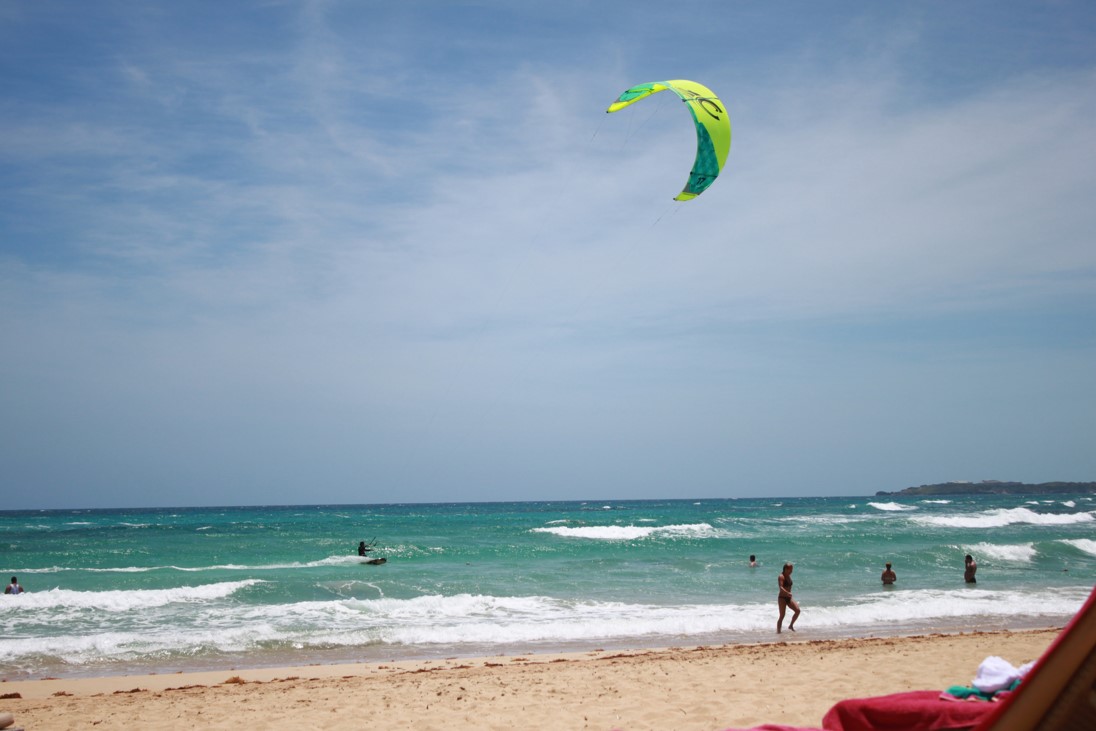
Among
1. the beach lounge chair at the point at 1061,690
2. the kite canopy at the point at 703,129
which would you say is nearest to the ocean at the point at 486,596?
the kite canopy at the point at 703,129

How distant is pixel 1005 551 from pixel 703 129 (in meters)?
20.8

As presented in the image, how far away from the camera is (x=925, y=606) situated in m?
13.6

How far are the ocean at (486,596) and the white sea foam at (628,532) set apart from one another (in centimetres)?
162

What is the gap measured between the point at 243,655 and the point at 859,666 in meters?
7.74

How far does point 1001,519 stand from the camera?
4175 centimetres

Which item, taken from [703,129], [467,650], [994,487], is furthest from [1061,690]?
[994,487]

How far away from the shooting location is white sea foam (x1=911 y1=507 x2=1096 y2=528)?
37.8 meters

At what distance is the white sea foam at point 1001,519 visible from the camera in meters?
37.8

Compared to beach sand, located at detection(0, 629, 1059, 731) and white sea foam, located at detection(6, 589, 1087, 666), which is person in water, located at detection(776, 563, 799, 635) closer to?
white sea foam, located at detection(6, 589, 1087, 666)

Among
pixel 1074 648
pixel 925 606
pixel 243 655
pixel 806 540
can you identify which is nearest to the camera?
pixel 1074 648

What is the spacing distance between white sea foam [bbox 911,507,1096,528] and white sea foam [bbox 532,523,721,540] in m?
11.4

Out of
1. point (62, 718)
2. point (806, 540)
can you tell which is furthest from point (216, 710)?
point (806, 540)

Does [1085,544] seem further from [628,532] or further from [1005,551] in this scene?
[628,532]

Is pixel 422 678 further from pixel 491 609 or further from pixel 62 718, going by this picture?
pixel 491 609
